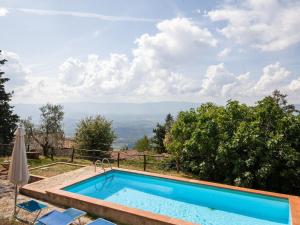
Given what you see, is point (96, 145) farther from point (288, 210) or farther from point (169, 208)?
point (288, 210)

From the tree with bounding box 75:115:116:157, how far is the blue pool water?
9.70 m

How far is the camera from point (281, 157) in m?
10.9

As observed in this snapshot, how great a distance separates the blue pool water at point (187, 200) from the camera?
9156 mm

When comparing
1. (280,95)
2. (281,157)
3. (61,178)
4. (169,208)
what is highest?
(280,95)

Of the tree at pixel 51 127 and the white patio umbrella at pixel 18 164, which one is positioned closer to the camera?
the white patio umbrella at pixel 18 164

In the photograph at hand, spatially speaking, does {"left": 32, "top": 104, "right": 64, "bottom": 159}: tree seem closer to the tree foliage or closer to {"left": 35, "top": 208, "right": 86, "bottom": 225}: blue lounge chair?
the tree foliage

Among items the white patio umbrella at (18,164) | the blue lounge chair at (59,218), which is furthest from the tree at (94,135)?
the blue lounge chair at (59,218)

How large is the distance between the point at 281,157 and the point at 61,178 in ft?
29.6

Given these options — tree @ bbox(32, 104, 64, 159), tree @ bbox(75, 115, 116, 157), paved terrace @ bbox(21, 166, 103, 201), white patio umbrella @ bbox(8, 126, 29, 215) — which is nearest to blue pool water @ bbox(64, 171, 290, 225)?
paved terrace @ bbox(21, 166, 103, 201)

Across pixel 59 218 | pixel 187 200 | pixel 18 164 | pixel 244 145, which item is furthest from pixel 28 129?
pixel 59 218

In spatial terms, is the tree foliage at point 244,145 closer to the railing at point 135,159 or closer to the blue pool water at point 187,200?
the blue pool water at point 187,200

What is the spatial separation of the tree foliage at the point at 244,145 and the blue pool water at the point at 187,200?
1253mm

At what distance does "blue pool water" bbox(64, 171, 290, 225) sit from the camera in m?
9.16

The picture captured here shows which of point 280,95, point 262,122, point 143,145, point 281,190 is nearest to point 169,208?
point 281,190
